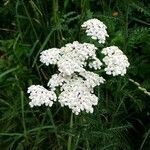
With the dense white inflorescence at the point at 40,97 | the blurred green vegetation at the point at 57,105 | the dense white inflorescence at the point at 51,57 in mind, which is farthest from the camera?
the blurred green vegetation at the point at 57,105

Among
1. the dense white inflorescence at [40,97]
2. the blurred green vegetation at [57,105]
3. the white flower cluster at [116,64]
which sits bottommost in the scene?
the blurred green vegetation at [57,105]

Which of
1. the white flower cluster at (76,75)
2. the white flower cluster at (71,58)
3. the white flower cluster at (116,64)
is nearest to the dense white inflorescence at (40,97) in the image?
the white flower cluster at (76,75)

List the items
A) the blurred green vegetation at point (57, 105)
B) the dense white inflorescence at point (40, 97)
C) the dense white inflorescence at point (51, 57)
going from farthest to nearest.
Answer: the blurred green vegetation at point (57, 105) < the dense white inflorescence at point (51, 57) < the dense white inflorescence at point (40, 97)

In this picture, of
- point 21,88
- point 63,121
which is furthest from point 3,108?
point 63,121

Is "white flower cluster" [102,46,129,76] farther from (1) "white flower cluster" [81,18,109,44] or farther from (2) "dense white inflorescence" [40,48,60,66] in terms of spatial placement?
(2) "dense white inflorescence" [40,48,60,66]

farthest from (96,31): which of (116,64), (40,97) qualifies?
(40,97)

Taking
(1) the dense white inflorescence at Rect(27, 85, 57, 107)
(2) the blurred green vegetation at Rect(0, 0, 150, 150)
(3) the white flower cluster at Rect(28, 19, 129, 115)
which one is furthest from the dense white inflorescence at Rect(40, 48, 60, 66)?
(2) the blurred green vegetation at Rect(0, 0, 150, 150)

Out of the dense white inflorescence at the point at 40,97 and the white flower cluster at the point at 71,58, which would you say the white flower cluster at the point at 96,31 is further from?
the dense white inflorescence at the point at 40,97
